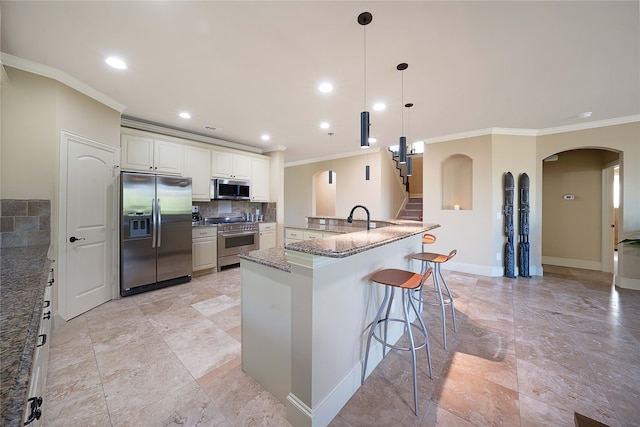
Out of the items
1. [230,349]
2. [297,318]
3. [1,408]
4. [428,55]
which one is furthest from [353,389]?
[428,55]

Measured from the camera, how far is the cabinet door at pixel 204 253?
430cm

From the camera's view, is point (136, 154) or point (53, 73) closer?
point (53, 73)

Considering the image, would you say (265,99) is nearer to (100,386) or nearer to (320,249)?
(320,249)

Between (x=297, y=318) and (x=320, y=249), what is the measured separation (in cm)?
46

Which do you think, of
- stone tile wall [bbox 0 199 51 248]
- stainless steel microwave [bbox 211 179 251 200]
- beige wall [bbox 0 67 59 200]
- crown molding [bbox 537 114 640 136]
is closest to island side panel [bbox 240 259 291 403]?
stone tile wall [bbox 0 199 51 248]

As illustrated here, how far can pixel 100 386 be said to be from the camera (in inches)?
70.4

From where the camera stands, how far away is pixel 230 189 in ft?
16.4

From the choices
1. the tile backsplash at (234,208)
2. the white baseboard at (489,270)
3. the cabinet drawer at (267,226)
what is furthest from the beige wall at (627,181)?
the tile backsplash at (234,208)

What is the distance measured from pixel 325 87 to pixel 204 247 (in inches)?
134

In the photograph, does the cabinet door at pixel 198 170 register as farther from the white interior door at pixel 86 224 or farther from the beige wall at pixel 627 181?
the beige wall at pixel 627 181

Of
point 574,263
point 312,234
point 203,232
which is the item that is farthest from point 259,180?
point 574,263

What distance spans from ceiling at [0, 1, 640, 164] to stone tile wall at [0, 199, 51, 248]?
1.40 m

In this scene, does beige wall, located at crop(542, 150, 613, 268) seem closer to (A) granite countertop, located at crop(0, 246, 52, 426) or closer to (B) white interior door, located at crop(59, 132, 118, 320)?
(A) granite countertop, located at crop(0, 246, 52, 426)

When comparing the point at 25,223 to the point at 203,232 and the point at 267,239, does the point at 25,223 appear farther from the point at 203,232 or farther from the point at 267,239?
the point at 267,239
